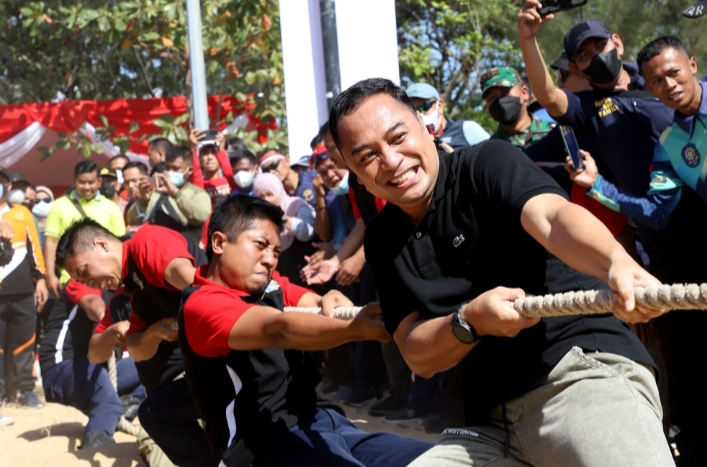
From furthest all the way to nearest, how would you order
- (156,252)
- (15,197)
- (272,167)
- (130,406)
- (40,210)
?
(40,210) < (15,197) < (272,167) < (130,406) < (156,252)

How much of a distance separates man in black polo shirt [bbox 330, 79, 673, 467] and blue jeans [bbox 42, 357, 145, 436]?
442 centimetres

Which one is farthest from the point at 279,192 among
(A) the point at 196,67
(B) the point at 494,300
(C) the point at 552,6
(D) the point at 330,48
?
(B) the point at 494,300

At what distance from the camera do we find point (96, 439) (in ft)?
20.8

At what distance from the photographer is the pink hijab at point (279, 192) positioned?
7059mm

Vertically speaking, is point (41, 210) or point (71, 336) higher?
point (41, 210)

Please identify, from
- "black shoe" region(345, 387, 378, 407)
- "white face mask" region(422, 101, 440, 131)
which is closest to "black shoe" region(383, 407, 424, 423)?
"black shoe" region(345, 387, 378, 407)

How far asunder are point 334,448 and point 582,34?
2.69m

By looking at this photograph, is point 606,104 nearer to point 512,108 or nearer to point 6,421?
point 512,108

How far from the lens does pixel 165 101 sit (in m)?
13.9

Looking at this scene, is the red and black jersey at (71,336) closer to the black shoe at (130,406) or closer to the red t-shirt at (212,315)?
the black shoe at (130,406)

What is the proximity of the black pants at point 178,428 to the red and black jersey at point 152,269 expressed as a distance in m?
0.42

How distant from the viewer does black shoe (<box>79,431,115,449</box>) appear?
6.30 metres

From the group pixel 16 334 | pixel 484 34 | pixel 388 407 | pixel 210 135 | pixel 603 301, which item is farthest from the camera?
pixel 484 34

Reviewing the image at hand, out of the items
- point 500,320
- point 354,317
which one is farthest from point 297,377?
point 500,320
